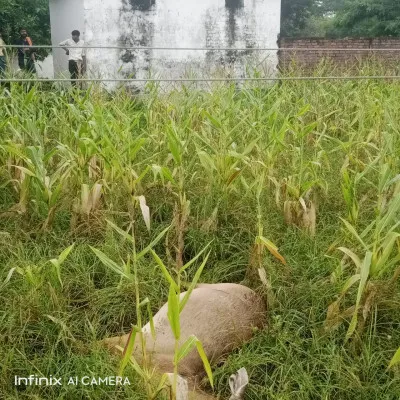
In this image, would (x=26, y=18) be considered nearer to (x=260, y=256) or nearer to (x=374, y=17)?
(x=374, y=17)

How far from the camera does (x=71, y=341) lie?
1.63m

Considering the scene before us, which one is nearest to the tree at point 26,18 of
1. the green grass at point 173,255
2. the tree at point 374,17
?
the tree at point 374,17

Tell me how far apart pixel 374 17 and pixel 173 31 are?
243 inches

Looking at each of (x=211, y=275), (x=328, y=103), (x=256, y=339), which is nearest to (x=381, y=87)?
(x=328, y=103)

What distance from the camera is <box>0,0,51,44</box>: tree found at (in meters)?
9.93

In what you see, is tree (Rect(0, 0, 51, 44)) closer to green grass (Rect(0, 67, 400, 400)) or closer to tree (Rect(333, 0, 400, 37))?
tree (Rect(333, 0, 400, 37))

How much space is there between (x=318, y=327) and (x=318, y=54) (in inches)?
254

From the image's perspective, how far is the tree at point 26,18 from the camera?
32.6 feet

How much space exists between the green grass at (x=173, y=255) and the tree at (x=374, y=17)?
29.6 feet

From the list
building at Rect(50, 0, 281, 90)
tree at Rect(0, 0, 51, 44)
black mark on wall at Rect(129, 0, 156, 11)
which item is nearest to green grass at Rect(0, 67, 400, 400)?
building at Rect(50, 0, 281, 90)

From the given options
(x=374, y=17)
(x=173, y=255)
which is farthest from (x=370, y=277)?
(x=374, y=17)

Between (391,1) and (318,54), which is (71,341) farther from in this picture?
(391,1)

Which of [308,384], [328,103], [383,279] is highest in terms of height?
[328,103]

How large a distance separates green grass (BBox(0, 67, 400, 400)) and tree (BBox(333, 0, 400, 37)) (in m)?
9.01
